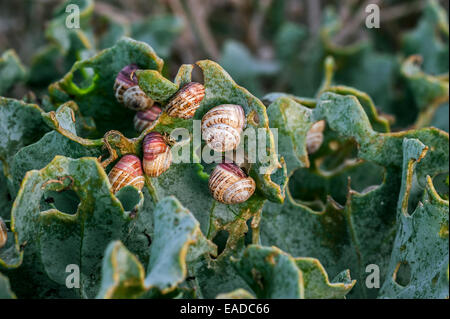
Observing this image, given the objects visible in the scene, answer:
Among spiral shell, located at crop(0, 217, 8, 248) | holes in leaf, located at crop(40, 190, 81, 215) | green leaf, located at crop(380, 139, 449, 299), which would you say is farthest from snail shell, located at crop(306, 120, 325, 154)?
spiral shell, located at crop(0, 217, 8, 248)

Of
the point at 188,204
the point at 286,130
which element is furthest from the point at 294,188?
the point at 188,204

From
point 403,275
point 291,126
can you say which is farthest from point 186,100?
point 403,275

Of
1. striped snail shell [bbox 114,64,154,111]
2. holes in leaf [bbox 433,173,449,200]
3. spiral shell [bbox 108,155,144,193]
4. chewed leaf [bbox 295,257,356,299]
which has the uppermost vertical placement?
striped snail shell [bbox 114,64,154,111]

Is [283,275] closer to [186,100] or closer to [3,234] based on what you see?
[186,100]

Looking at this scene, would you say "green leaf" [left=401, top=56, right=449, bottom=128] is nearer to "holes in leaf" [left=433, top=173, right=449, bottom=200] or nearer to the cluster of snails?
"holes in leaf" [left=433, top=173, right=449, bottom=200]
